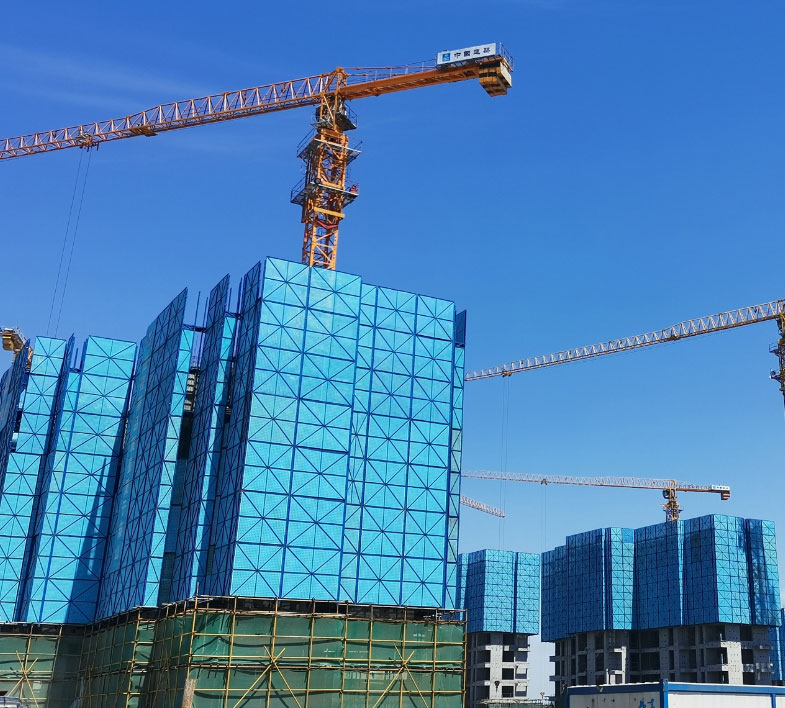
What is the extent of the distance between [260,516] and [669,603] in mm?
80170

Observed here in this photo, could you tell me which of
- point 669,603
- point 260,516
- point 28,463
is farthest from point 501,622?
point 260,516

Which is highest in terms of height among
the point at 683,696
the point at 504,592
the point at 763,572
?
the point at 763,572

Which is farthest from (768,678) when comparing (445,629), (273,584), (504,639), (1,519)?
(1,519)

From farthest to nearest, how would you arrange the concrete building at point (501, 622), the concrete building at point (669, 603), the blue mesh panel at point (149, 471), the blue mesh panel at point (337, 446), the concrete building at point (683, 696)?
the concrete building at point (501, 622), the concrete building at point (669, 603), the blue mesh panel at point (149, 471), the blue mesh panel at point (337, 446), the concrete building at point (683, 696)

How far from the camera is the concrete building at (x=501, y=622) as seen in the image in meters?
143

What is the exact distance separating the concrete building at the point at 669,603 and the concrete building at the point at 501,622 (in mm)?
6844

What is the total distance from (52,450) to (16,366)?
13245 millimetres

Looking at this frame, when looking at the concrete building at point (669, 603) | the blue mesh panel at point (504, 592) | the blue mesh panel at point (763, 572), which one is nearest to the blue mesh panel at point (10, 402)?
the concrete building at point (669, 603)

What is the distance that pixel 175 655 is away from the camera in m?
52.0

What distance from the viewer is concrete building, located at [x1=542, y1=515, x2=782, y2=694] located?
111 meters

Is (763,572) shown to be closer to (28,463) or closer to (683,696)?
(683,696)

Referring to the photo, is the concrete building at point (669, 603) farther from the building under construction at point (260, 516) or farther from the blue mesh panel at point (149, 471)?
the blue mesh panel at point (149, 471)

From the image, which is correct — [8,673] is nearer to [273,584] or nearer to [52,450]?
[52,450]

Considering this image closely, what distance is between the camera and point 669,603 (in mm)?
117125
